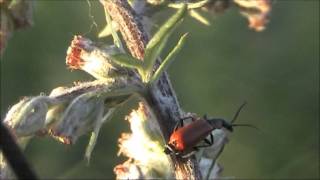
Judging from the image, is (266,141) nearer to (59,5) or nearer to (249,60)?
(249,60)

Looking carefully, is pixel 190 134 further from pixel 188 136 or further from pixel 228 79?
pixel 228 79

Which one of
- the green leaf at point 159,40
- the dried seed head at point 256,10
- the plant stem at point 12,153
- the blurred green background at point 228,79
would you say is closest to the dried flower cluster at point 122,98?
→ the green leaf at point 159,40

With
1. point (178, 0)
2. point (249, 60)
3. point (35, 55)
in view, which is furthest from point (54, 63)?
point (178, 0)

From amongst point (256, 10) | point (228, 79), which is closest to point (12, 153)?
point (256, 10)

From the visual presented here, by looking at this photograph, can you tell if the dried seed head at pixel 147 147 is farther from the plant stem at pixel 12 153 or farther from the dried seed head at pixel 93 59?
the plant stem at pixel 12 153

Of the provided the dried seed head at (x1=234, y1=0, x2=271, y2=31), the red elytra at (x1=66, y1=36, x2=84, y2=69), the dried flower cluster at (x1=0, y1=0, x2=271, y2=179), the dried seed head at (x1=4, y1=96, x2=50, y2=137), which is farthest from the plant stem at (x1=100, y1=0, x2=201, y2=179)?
the dried seed head at (x1=234, y1=0, x2=271, y2=31)

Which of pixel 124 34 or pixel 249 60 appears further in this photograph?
pixel 249 60

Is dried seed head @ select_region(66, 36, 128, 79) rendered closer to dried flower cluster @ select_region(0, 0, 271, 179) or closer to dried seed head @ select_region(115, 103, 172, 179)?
dried flower cluster @ select_region(0, 0, 271, 179)
